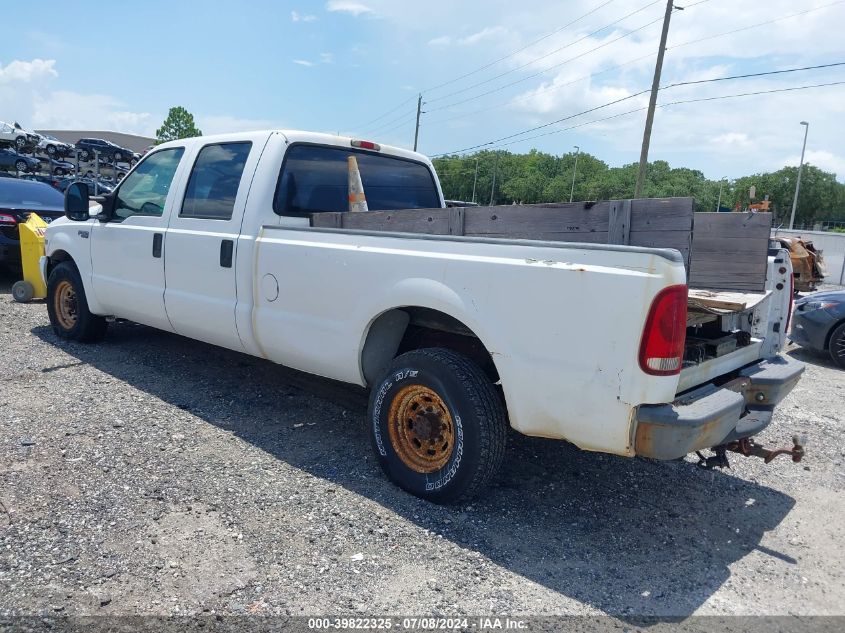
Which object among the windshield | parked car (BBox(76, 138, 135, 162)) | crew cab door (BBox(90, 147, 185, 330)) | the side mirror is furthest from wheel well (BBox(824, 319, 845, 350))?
parked car (BBox(76, 138, 135, 162))

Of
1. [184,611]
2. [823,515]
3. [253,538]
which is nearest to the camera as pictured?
[184,611]

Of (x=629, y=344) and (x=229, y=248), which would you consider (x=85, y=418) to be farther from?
(x=629, y=344)

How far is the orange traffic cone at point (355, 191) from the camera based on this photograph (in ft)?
15.6

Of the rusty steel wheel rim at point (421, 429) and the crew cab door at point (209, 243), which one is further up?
the crew cab door at point (209, 243)

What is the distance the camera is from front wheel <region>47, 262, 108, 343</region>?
618 cm

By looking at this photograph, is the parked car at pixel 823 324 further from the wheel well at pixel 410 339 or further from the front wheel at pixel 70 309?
the front wheel at pixel 70 309

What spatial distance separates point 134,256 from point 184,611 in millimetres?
3536

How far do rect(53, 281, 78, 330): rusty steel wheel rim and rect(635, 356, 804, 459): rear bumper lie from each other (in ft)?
18.9

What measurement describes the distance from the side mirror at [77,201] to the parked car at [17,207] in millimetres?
4277

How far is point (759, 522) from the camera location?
360 centimetres

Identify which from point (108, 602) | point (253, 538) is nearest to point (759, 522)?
point (253, 538)

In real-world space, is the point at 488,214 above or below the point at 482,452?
above

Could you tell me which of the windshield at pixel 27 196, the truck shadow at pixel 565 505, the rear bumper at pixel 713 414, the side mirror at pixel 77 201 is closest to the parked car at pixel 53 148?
the windshield at pixel 27 196

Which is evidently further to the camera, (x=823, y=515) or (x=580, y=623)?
(x=823, y=515)
